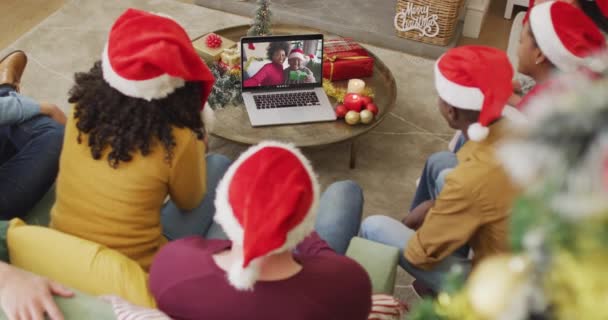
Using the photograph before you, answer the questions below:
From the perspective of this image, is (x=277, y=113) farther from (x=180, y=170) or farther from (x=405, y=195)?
(x=180, y=170)

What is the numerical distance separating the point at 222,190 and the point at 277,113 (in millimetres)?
1361

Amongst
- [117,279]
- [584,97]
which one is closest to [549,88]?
[584,97]

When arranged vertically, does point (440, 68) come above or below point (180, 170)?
above

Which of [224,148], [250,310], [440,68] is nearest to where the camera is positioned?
[250,310]

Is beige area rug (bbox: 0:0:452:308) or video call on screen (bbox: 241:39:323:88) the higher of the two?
video call on screen (bbox: 241:39:323:88)

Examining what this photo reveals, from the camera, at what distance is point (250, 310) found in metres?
1.20

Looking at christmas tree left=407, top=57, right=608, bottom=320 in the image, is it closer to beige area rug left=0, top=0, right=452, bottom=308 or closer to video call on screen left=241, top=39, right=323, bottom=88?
beige area rug left=0, top=0, right=452, bottom=308

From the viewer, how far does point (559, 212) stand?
1.32 ft

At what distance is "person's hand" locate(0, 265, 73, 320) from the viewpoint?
1167 millimetres

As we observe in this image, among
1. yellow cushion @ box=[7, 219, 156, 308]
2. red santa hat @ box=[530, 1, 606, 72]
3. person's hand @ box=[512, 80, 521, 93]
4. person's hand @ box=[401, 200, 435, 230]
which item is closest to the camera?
yellow cushion @ box=[7, 219, 156, 308]

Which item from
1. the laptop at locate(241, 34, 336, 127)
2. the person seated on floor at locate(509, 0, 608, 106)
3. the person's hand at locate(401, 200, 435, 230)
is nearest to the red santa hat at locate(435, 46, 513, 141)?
the person's hand at locate(401, 200, 435, 230)

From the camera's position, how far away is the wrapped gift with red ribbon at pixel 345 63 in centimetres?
282

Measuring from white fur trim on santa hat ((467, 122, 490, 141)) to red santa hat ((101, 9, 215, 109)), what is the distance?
0.74 m

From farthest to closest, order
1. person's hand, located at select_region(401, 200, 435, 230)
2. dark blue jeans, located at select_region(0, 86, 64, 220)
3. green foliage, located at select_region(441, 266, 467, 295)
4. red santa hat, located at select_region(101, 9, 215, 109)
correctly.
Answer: person's hand, located at select_region(401, 200, 435, 230), dark blue jeans, located at select_region(0, 86, 64, 220), red santa hat, located at select_region(101, 9, 215, 109), green foliage, located at select_region(441, 266, 467, 295)
